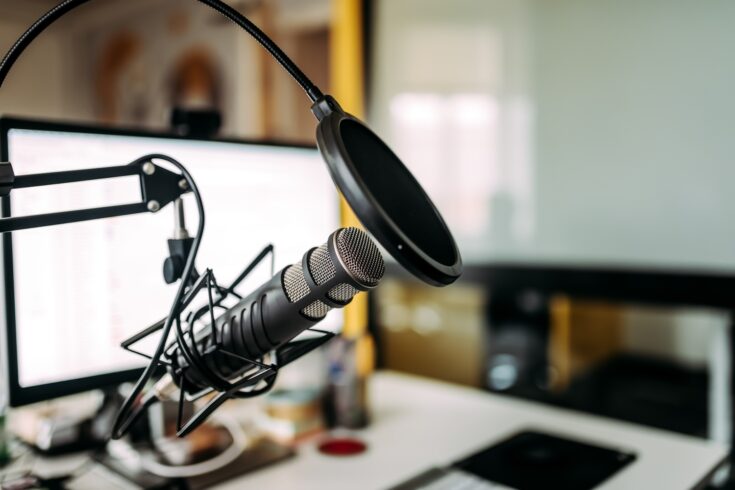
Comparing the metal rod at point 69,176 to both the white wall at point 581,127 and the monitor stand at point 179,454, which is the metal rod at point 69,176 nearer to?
the monitor stand at point 179,454

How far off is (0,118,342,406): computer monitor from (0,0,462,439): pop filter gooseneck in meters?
0.21

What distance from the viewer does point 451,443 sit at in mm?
965

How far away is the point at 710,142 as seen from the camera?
134cm

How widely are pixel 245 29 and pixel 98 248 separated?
0.40 meters

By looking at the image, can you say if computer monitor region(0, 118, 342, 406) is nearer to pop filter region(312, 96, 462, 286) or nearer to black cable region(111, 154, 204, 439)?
black cable region(111, 154, 204, 439)

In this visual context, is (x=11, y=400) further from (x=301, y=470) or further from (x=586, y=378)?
(x=586, y=378)

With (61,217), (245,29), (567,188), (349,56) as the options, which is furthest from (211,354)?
(349,56)

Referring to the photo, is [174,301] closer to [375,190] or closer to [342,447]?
[375,190]

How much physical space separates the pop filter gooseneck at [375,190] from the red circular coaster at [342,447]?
382 millimetres

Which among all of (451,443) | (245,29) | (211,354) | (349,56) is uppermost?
(349,56)

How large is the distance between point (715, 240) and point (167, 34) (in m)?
2.97

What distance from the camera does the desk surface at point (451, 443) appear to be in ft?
2.73

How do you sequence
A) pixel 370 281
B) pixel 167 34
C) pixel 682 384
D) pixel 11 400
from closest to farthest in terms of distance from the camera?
pixel 370 281 → pixel 11 400 → pixel 682 384 → pixel 167 34

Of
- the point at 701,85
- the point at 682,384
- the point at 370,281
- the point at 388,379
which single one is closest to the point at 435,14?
the point at 701,85
